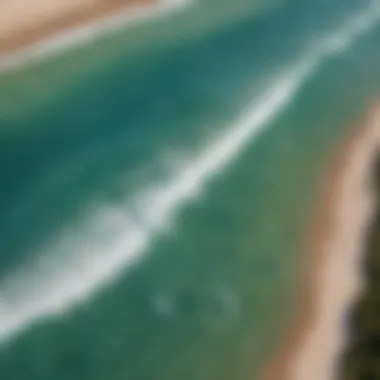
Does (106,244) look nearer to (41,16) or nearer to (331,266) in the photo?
(331,266)

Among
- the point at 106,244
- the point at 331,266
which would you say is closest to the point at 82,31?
the point at 106,244

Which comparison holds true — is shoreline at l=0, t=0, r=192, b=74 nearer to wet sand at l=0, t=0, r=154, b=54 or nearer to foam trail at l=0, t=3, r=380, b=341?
wet sand at l=0, t=0, r=154, b=54

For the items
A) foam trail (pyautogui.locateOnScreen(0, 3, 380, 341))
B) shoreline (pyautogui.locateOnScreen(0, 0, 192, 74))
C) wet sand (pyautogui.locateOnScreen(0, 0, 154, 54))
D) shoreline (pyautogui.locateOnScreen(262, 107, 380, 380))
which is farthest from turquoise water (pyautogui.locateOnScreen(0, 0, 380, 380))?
wet sand (pyautogui.locateOnScreen(0, 0, 154, 54))

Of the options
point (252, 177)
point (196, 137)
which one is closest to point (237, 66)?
point (196, 137)

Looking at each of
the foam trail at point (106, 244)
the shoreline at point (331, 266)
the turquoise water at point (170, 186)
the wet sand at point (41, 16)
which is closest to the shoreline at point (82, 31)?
the wet sand at point (41, 16)

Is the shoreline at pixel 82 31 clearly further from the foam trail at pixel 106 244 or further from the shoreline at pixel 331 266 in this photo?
the shoreline at pixel 331 266

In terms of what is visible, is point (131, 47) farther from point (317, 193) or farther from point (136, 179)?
point (317, 193)
